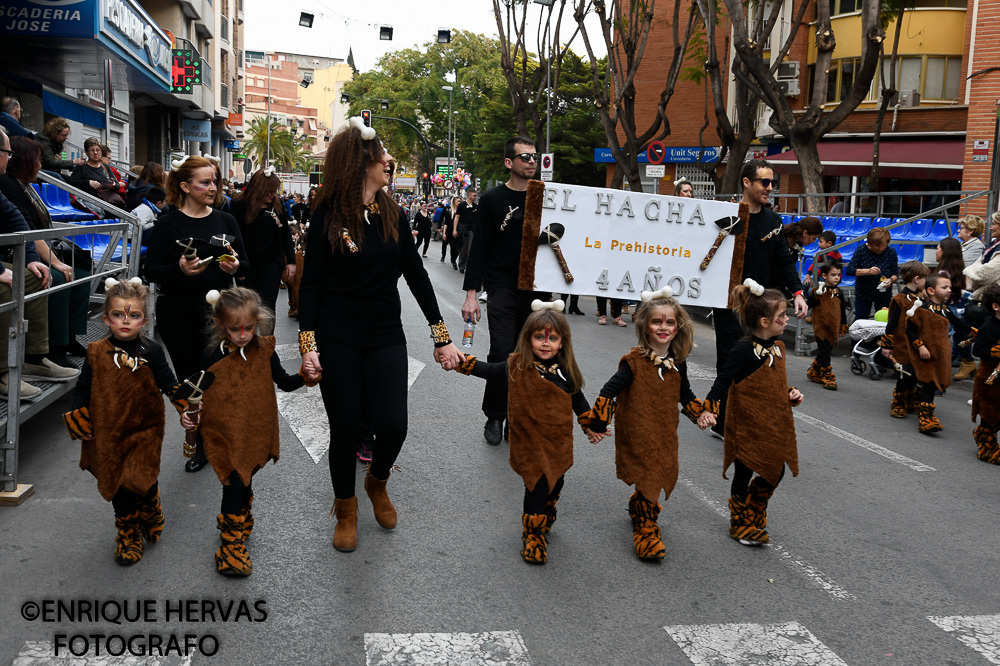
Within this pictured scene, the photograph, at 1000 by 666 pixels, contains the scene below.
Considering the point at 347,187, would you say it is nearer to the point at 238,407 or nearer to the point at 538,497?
the point at 238,407

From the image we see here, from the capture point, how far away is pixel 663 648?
391 cm

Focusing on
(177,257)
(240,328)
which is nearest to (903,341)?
(177,257)

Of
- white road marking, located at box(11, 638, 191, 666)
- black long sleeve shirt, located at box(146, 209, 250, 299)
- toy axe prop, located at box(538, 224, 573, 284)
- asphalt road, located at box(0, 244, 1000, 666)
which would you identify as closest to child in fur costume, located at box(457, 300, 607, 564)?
asphalt road, located at box(0, 244, 1000, 666)

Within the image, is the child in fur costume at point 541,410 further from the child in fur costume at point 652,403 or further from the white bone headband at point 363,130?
the white bone headband at point 363,130

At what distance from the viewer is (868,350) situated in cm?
1117

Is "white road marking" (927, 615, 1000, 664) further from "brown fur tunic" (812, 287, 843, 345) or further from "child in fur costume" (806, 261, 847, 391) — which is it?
"brown fur tunic" (812, 287, 843, 345)

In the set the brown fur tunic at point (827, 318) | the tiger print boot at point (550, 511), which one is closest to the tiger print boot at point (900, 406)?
the brown fur tunic at point (827, 318)

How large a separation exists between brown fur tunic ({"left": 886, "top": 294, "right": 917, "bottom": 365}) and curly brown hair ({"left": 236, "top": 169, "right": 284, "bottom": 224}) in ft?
17.6

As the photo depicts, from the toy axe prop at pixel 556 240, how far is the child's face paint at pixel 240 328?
267 cm

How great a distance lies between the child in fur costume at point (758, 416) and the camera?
5.06 meters

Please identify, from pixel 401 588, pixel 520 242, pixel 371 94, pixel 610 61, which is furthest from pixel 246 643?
pixel 371 94

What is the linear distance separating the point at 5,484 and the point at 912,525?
4.98 meters

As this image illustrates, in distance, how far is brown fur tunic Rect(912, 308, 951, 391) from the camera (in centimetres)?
829

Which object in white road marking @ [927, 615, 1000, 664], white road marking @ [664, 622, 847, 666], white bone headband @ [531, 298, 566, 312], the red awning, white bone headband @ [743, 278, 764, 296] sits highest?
the red awning
